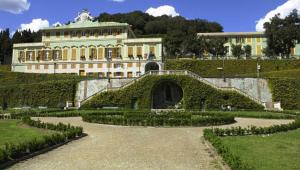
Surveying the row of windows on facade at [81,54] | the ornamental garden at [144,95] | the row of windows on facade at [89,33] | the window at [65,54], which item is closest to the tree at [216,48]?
the ornamental garden at [144,95]

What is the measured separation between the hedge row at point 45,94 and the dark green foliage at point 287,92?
30802 millimetres

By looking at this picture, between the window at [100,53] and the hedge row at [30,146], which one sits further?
the window at [100,53]

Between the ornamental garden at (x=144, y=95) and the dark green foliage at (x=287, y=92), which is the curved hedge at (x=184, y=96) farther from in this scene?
the dark green foliage at (x=287, y=92)

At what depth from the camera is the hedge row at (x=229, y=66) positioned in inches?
2800

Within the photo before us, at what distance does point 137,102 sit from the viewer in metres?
54.4

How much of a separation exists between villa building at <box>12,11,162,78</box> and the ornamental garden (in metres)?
0.21

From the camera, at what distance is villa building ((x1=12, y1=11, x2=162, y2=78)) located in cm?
7400

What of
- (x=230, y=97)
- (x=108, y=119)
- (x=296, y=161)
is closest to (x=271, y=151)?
(x=296, y=161)

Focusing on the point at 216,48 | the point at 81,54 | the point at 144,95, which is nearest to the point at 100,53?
the point at 81,54

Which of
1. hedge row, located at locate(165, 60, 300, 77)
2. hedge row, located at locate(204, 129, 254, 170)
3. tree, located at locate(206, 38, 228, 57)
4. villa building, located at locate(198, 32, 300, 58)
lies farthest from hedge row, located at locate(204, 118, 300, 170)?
villa building, located at locate(198, 32, 300, 58)

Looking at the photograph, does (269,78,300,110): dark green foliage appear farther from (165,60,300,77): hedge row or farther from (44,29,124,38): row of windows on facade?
(44,29,124,38): row of windows on facade

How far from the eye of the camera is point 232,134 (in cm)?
2314

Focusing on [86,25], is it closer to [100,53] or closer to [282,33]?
[100,53]

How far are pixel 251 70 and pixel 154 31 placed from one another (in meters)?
57.8
